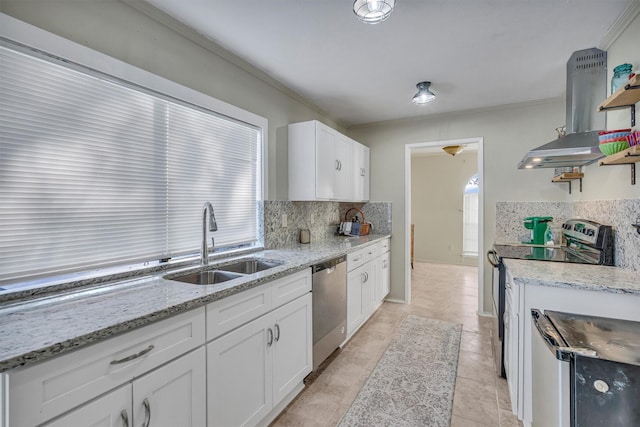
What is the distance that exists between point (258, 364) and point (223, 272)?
0.61 metres

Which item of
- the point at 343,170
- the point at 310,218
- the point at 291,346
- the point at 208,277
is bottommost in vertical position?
the point at 291,346

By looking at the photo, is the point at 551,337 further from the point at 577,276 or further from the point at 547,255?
the point at 547,255

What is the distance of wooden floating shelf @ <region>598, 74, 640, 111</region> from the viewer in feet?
4.65

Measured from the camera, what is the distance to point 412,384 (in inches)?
84.8

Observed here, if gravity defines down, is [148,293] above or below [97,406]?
above

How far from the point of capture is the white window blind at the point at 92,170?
1.23 m

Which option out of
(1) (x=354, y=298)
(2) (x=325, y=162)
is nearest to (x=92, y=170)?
(2) (x=325, y=162)

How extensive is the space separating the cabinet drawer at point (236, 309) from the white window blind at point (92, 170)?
2.18 ft

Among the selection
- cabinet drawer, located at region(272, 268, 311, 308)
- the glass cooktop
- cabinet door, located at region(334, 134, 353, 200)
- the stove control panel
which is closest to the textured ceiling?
cabinet door, located at region(334, 134, 353, 200)

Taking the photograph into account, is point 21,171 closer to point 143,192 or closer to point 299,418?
point 143,192

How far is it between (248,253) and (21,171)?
4.74ft

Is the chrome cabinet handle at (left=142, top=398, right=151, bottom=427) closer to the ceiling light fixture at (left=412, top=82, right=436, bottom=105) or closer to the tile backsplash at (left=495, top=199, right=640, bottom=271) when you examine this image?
the tile backsplash at (left=495, top=199, right=640, bottom=271)

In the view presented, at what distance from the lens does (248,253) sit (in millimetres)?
2402

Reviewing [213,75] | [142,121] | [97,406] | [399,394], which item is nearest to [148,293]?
[97,406]
